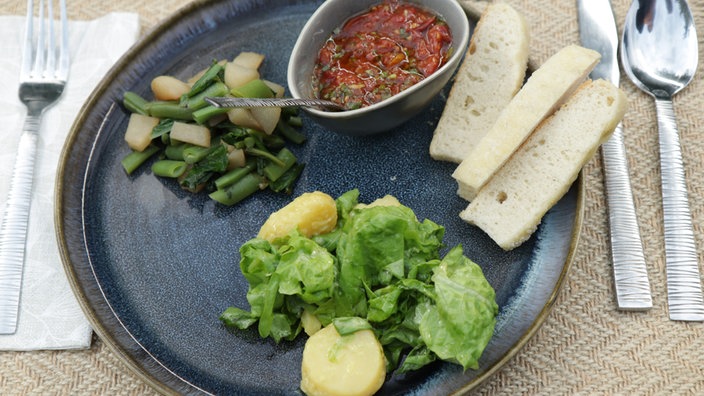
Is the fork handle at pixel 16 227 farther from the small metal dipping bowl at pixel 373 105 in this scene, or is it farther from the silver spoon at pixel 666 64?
the silver spoon at pixel 666 64

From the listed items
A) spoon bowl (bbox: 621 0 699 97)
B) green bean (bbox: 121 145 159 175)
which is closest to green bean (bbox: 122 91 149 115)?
green bean (bbox: 121 145 159 175)

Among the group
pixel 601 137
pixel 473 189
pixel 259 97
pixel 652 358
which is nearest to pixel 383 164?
pixel 473 189

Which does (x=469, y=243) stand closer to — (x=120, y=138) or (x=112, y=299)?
(x=112, y=299)

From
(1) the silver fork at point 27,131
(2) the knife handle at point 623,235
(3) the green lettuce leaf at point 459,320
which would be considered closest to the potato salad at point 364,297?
(3) the green lettuce leaf at point 459,320

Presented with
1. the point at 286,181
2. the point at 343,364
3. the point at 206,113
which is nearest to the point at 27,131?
the point at 206,113

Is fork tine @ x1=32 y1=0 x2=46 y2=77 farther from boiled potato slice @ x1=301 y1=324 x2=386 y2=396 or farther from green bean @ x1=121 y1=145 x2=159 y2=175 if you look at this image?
boiled potato slice @ x1=301 y1=324 x2=386 y2=396

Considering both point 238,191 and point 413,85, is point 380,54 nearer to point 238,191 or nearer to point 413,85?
point 413,85
